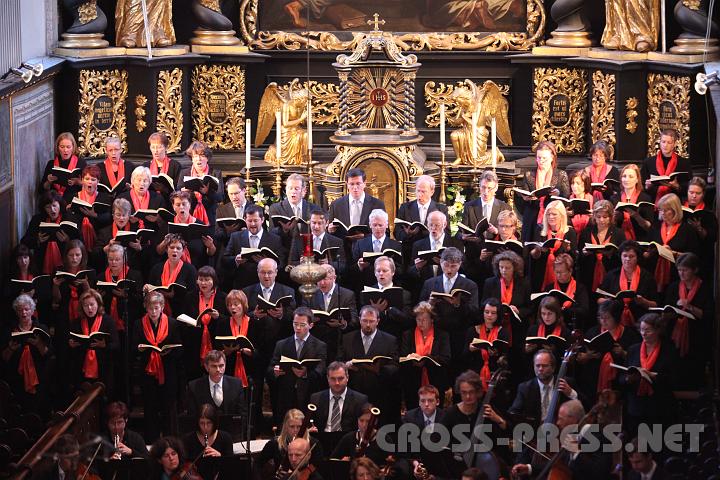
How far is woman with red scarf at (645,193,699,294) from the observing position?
15.1 m

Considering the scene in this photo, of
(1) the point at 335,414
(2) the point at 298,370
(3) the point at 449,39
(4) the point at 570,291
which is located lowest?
(1) the point at 335,414

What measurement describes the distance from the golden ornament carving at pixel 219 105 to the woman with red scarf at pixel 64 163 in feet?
9.08

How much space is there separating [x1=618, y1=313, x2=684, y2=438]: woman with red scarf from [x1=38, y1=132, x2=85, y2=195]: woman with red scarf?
5.45 m

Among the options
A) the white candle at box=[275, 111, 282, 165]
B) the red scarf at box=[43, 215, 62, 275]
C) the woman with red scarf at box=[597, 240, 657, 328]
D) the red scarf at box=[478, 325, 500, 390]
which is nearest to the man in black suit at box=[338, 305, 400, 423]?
the red scarf at box=[478, 325, 500, 390]

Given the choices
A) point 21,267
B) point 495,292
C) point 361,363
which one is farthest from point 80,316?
point 495,292

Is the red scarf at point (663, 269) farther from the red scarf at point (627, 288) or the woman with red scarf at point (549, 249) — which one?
the woman with red scarf at point (549, 249)

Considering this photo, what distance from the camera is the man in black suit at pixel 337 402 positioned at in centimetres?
1339

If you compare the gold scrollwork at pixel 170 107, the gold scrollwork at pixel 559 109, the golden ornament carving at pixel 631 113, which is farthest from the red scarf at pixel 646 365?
the gold scrollwork at pixel 170 107

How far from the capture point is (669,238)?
1520 centimetres

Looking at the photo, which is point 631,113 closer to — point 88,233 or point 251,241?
point 251,241

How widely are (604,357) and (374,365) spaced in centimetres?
164

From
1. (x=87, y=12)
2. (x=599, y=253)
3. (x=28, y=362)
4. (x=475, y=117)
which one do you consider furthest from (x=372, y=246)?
(x=87, y=12)

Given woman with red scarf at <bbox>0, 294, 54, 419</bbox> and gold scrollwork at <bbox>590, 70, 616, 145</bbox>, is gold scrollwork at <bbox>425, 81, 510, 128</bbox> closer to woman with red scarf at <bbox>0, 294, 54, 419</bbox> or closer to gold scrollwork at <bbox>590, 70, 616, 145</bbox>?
gold scrollwork at <bbox>590, 70, 616, 145</bbox>

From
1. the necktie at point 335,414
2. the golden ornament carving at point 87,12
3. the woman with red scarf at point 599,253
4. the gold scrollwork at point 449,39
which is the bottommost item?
the necktie at point 335,414
